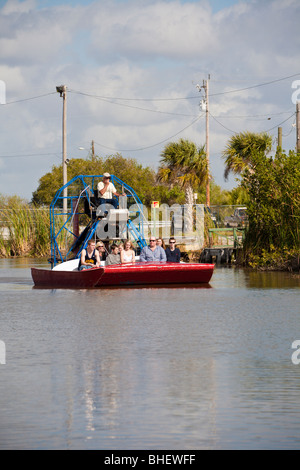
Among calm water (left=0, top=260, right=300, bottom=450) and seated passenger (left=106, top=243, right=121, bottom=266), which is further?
seated passenger (left=106, top=243, right=121, bottom=266)

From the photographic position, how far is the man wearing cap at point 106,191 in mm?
27047

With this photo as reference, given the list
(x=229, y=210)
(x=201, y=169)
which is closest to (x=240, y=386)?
(x=201, y=169)

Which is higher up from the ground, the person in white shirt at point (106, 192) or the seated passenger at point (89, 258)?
the person in white shirt at point (106, 192)

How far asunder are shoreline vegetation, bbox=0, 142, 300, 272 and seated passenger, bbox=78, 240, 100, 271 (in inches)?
397

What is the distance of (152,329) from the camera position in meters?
16.0

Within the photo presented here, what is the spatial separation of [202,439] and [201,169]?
47.0 m

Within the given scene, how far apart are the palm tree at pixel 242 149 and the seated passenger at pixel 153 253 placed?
3053 cm

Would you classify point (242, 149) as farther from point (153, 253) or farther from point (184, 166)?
point (153, 253)

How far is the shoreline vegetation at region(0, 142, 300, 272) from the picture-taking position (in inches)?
1342

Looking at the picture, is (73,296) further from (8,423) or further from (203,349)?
(8,423)

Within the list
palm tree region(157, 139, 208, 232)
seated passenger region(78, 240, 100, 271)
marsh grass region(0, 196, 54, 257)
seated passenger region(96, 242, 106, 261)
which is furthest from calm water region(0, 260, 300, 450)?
palm tree region(157, 139, 208, 232)

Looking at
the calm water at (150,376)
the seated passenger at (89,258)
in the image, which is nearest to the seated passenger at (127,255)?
the seated passenger at (89,258)

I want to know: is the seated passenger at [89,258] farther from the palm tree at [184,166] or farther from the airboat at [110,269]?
the palm tree at [184,166]

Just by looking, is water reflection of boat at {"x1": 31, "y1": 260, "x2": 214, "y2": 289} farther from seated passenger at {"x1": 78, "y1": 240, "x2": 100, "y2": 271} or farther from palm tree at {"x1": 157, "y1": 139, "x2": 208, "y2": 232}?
palm tree at {"x1": 157, "y1": 139, "x2": 208, "y2": 232}
